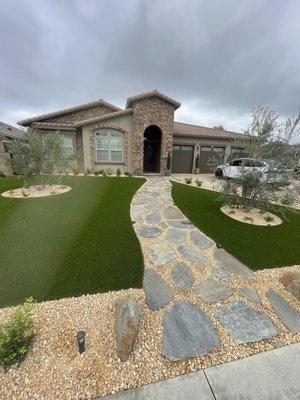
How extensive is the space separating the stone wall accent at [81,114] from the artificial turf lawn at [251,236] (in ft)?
40.7

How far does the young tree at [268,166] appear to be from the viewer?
6.02 metres

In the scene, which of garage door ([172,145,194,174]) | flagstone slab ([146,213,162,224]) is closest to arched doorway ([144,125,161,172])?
garage door ([172,145,194,174])

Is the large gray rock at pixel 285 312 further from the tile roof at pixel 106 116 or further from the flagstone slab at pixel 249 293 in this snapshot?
the tile roof at pixel 106 116

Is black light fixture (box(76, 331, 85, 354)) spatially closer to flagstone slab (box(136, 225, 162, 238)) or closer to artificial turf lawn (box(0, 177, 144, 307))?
artificial turf lawn (box(0, 177, 144, 307))

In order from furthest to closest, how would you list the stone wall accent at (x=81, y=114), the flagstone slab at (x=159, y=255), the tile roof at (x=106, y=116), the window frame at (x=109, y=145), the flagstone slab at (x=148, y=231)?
the stone wall accent at (x=81, y=114), the window frame at (x=109, y=145), the tile roof at (x=106, y=116), the flagstone slab at (x=148, y=231), the flagstone slab at (x=159, y=255)

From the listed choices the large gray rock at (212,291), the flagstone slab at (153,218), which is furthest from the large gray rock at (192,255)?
the flagstone slab at (153,218)

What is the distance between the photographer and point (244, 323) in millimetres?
2777

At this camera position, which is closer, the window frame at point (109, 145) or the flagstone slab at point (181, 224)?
the flagstone slab at point (181, 224)

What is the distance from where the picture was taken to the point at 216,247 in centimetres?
473

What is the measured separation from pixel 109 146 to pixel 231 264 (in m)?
12.7

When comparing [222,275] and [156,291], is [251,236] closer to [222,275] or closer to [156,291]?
[222,275]

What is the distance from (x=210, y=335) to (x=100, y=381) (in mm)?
1433

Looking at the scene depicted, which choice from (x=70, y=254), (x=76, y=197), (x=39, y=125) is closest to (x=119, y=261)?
(x=70, y=254)

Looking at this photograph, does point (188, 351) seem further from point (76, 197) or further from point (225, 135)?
point (225, 135)
